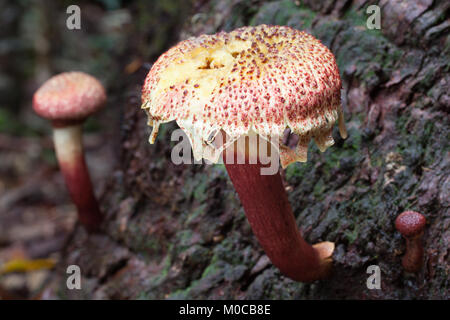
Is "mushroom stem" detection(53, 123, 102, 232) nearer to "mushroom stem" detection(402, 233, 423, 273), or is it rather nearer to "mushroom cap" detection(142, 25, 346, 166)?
"mushroom cap" detection(142, 25, 346, 166)

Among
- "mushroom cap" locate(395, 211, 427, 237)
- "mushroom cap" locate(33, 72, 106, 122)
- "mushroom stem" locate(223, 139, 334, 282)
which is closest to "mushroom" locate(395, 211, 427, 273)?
"mushroom cap" locate(395, 211, 427, 237)

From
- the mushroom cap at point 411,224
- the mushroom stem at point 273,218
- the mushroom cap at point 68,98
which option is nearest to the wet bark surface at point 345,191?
the mushroom cap at point 411,224

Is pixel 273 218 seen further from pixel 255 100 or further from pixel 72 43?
pixel 72 43

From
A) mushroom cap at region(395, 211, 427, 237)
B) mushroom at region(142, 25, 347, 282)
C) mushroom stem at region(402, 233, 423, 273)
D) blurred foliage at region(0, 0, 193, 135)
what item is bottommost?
mushroom stem at region(402, 233, 423, 273)

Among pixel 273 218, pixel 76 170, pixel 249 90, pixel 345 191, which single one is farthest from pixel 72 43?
pixel 249 90

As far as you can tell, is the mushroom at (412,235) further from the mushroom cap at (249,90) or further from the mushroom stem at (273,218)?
the mushroom cap at (249,90)
